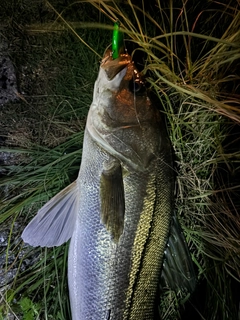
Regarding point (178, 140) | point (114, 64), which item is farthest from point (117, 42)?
point (178, 140)

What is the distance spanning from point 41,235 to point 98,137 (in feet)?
1.66

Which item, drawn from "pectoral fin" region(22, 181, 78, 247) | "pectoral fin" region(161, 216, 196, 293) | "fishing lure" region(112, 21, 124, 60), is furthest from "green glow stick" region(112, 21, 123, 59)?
"pectoral fin" region(161, 216, 196, 293)

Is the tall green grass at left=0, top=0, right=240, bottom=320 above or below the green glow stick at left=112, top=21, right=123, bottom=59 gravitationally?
below

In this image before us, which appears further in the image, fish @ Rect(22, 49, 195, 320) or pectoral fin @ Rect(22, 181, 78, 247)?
pectoral fin @ Rect(22, 181, 78, 247)

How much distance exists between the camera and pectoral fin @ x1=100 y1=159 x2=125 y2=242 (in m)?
1.65

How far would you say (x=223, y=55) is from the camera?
175 centimetres

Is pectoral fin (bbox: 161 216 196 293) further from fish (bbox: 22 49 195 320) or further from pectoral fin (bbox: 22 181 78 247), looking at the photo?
pectoral fin (bbox: 22 181 78 247)

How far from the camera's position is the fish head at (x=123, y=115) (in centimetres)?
168

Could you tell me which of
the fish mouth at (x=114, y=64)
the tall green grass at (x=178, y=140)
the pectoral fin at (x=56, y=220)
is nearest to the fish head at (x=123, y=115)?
the fish mouth at (x=114, y=64)

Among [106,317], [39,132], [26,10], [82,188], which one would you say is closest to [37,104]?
[39,132]

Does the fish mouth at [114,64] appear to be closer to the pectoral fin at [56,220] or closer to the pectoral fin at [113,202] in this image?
the pectoral fin at [113,202]

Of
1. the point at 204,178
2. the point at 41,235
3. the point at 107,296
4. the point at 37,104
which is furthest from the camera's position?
the point at 37,104

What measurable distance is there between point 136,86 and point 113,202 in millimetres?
499

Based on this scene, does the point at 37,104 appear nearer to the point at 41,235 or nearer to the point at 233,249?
the point at 41,235
